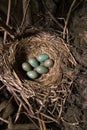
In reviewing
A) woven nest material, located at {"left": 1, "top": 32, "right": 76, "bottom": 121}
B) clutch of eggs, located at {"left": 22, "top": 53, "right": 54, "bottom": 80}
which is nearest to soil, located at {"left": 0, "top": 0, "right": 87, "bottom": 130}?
woven nest material, located at {"left": 1, "top": 32, "right": 76, "bottom": 121}

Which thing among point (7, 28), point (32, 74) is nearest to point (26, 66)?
point (32, 74)

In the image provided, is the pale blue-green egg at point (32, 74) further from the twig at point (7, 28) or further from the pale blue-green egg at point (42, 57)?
the twig at point (7, 28)

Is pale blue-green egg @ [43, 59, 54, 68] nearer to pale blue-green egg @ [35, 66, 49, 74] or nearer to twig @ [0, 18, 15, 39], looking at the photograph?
pale blue-green egg @ [35, 66, 49, 74]

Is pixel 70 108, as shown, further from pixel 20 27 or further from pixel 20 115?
pixel 20 27

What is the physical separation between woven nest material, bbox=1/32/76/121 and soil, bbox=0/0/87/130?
0.11ft

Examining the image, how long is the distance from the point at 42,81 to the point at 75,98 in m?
0.24

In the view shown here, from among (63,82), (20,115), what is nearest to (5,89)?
(20,115)

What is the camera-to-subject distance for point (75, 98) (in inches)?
72.5

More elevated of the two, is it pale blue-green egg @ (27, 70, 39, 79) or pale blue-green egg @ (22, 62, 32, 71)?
pale blue-green egg @ (22, 62, 32, 71)

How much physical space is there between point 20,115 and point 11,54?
276 millimetres

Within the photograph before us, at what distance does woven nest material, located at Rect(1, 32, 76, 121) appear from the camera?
1844mm

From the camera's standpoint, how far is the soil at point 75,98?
1844 millimetres

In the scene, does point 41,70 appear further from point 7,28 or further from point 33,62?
point 7,28

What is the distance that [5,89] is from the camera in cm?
198
